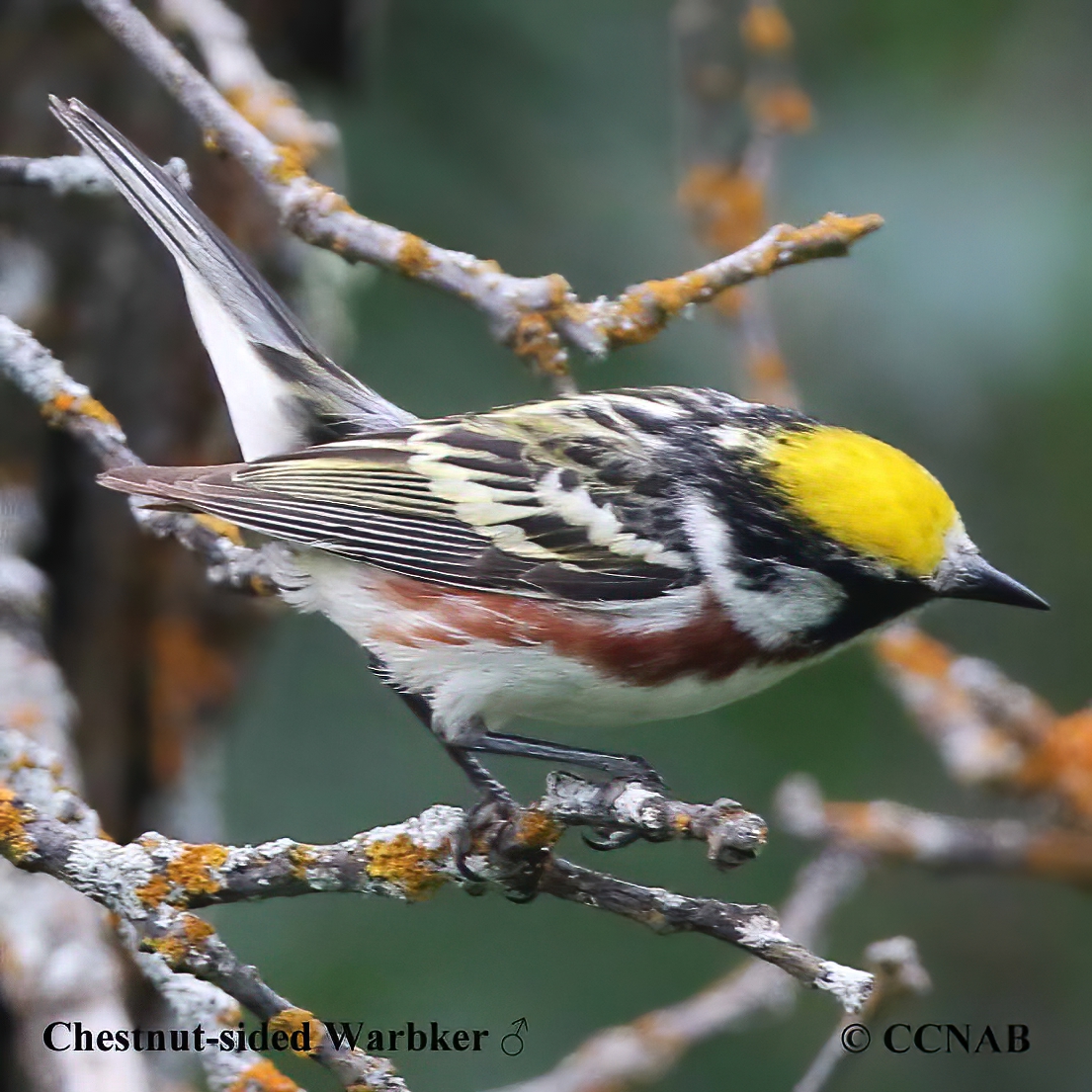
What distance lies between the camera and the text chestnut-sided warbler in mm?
2760

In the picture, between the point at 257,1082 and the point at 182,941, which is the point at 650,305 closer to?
the point at 182,941

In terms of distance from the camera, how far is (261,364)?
324 cm

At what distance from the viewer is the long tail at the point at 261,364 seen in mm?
3232

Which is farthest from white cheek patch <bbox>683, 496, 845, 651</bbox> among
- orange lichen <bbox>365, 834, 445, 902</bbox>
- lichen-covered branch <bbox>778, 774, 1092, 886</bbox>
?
lichen-covered branch <bbox>778, 774, 1092, 886</bbox>

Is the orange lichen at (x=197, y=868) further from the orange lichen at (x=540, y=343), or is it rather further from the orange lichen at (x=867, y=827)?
the orange lichen at (x=867, y=827)

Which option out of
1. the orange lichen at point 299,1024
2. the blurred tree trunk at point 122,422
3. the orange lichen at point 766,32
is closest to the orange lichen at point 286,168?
the blurred tree trunk at point 122,422

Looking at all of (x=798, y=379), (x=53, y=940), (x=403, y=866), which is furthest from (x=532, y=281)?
(x=798, y=379)

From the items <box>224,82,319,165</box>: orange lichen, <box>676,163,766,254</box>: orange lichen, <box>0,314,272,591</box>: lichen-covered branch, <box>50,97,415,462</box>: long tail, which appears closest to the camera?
<box>0,314,272,591</box>: lichen-covered branch

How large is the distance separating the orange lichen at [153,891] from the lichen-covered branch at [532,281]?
1127mm

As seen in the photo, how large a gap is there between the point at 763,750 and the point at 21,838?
2.98 metres

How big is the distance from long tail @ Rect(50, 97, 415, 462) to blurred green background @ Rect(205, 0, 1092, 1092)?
4.66ft

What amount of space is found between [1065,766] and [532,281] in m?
2.00

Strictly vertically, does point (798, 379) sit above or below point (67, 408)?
above

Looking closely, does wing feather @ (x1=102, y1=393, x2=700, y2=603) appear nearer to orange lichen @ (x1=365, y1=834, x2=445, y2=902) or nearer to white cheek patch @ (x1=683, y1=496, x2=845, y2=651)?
white cheek patch @ (x1=683, y1=496, x2=845, y2=651)
